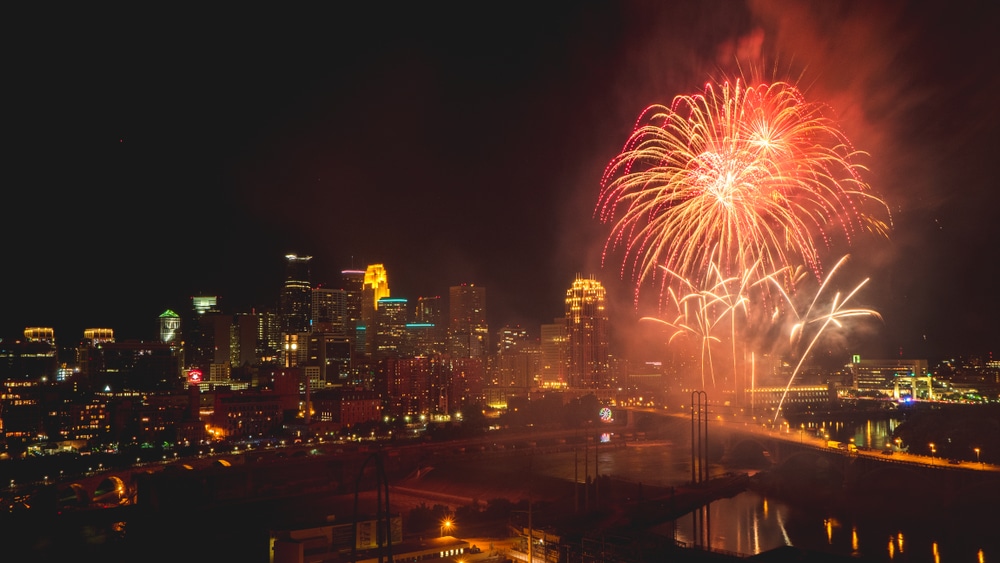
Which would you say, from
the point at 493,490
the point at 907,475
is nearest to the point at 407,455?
the point at 493,490

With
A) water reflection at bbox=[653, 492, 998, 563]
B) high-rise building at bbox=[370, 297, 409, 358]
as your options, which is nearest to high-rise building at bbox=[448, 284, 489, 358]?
high-rise building at bbox=[370, 297, 409, 358]

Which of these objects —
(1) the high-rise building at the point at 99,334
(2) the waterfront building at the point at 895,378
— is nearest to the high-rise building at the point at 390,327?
(1) the high-rise building at the point at 99,334

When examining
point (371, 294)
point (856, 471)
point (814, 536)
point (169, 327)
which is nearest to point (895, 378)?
point (856, 471)

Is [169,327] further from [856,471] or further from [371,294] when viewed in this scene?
[856,471]

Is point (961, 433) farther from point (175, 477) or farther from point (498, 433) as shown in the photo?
point (175, 477)

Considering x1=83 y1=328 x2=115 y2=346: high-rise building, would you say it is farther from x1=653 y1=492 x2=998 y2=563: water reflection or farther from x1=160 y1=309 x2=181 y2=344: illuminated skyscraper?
x1=653 y1=492 x2=998 y2=563: water reflection

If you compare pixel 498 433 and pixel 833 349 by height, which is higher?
pixel 833 349

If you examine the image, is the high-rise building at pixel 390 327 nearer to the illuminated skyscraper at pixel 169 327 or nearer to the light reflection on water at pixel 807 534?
the illuminated skyscraper at pixel 169 327

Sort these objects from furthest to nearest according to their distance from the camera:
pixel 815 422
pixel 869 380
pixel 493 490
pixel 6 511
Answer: pixel 869 380
pixel 815 422
pixel 493 490
pixel 6 511
